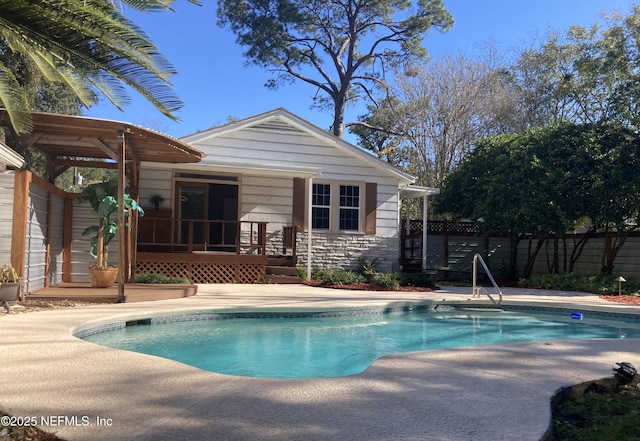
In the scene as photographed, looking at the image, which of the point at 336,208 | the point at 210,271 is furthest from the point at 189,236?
the point at 336,208

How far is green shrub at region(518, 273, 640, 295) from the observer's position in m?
13.1

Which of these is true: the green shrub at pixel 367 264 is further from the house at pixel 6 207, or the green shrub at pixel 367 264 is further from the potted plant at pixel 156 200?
the house at pixel 6 207

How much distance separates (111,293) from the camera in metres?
9.06

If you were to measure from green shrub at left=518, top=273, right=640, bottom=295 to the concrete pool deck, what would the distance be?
27.6ft

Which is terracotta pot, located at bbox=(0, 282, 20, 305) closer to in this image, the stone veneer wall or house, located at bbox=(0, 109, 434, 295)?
house, located at bbox=(0, 109, 434, 295)

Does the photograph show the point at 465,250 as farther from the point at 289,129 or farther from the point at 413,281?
the point at 289,129

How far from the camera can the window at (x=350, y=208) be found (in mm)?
15867

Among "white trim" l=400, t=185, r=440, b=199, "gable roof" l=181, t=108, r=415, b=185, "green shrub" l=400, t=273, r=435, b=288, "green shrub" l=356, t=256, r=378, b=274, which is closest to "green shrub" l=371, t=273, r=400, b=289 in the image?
"green shrub" l=400, t=273, r=435, b=288

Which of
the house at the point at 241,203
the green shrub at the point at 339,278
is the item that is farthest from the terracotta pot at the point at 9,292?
the green shrub at the point at 339,278

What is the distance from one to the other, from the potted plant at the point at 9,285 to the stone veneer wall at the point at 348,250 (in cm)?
869

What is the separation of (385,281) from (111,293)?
694cm

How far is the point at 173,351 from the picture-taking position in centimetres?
641

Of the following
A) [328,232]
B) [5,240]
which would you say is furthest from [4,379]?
[328,232]

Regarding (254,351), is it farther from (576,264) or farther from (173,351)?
(576,264)
